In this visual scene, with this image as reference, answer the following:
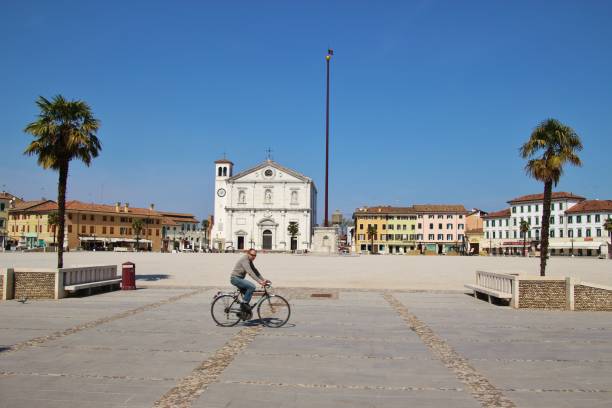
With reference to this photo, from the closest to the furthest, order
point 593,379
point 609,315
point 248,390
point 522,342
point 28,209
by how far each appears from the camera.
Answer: point 248,390 < point 593,379 < point 522,342 < point 609,315 < point 28,209

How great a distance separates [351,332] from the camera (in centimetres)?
1033

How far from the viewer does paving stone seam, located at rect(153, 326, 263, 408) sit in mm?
5807

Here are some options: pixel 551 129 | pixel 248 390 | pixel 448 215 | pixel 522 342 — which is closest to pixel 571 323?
pixel 522 342

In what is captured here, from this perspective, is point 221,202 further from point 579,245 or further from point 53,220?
point 579,245

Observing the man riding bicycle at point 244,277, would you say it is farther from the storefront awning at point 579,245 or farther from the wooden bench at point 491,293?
the storefront awning at point 579,245

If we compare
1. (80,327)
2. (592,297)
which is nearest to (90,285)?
(80,327)

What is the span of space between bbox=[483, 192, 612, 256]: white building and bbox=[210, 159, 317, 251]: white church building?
37.5 metres

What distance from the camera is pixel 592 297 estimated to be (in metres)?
14.3

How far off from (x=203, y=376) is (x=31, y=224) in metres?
103

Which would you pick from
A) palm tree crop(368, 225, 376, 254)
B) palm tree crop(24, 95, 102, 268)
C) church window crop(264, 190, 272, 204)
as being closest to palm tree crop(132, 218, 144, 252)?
church window crop(264, 190, 272, 204)

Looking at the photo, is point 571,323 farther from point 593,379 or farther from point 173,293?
point 173,293

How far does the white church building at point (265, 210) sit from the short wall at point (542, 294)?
8878 cm

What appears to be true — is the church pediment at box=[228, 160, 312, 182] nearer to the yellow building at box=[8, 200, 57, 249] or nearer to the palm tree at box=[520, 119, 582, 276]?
the yellow building at box=[8, 200, 57, 249]

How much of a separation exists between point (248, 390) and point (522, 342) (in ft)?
17.6
